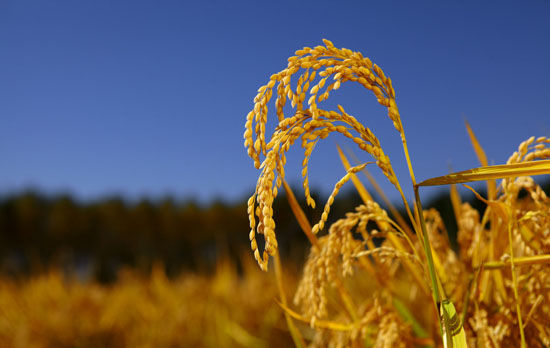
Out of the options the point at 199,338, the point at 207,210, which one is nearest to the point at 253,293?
the point at 199,338

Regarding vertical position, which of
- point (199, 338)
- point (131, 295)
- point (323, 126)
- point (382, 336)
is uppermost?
point (323, 126)

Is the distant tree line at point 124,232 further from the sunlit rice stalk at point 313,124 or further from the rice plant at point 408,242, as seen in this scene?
the sunlit rice stalk at point 313,124

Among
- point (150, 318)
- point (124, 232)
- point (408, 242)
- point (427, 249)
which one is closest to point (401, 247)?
point (408, 242)

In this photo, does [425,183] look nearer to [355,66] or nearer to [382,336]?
[355,66]

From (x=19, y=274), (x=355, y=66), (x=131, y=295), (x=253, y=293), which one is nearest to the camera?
(x=355, y=66)

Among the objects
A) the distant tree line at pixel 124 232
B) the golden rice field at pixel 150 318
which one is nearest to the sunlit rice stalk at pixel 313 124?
the golden rice field at pixel 150 318

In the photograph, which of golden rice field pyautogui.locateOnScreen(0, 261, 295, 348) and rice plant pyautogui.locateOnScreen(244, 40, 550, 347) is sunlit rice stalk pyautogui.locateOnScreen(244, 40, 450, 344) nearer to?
rice plant pyautogui.locateOnScreen(244, 40, 550, 347)

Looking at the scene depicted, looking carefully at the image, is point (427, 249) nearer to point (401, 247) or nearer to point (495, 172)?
point (495, 172)

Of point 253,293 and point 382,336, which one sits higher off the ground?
point 382,336
